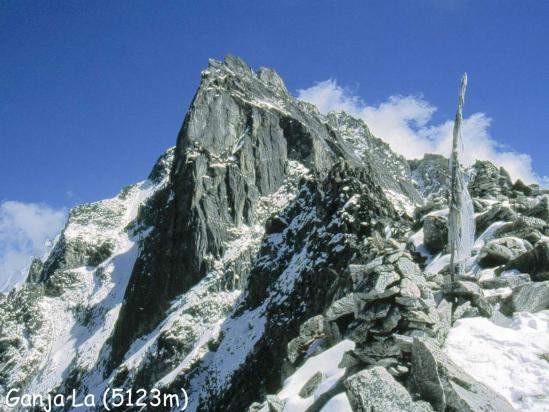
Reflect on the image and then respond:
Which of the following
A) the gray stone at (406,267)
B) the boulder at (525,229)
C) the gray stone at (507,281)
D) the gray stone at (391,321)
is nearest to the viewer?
the gray stone at (391,321)

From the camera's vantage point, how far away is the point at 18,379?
9762cm

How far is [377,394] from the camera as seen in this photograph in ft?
24.9

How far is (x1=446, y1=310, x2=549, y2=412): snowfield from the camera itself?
323 inches

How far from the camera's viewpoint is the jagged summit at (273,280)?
9.88 meters

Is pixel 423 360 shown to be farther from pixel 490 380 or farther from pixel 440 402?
pixel 490 380

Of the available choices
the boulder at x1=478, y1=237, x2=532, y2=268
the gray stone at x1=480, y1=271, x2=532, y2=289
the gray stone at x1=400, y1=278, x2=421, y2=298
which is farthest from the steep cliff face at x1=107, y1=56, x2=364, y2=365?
the gray stone at x1=400, y1=278, x2=421, y2=298

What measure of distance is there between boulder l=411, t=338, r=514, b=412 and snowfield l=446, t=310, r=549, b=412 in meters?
0.71

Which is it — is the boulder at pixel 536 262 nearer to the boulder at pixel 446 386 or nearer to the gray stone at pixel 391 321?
the gray stone at pixel 391 321

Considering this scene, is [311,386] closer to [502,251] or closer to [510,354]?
[510,354]

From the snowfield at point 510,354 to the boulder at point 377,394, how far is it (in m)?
2.11

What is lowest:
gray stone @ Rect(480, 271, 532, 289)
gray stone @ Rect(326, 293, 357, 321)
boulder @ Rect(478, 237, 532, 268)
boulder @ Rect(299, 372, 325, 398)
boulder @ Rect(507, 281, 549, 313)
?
boulder @ Rect(299, 372, 325, 398)

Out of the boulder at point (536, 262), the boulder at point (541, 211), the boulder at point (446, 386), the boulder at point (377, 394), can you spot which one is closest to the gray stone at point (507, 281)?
the boulder at point (536, 262)

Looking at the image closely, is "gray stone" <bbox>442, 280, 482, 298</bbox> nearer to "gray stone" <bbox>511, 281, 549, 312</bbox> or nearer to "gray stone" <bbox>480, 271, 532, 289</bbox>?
"gray stone" <bbox>511, 281, 549, 312</bbox>

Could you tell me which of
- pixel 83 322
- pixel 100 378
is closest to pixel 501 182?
pixel 100 378
